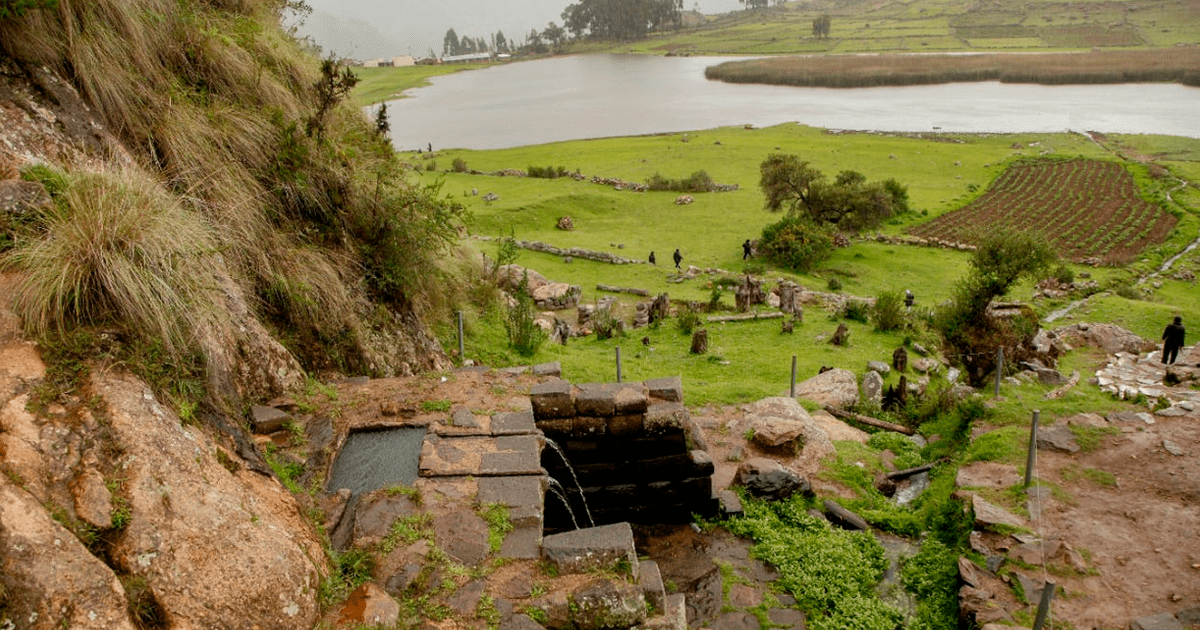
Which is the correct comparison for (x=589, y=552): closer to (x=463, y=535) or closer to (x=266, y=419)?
(x=463, y=535)

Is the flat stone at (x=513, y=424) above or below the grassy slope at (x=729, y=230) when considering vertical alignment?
above

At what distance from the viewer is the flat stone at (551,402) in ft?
28.8

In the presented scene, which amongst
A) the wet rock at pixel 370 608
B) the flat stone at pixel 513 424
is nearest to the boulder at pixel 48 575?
the wet rock at pixel 370 608

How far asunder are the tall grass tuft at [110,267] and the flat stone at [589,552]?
3480 millimetres

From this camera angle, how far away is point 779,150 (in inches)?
1940

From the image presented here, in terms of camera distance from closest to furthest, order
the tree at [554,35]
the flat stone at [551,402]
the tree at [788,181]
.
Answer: the flat stone at [551,402]
the tree at [788,181]
the tree at [554,35]

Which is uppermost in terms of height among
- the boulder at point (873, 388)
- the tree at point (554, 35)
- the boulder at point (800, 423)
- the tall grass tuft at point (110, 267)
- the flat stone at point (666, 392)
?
the tree at point (554, 35)

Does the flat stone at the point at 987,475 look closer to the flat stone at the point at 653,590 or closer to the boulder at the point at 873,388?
the boulder at the point at 873,388

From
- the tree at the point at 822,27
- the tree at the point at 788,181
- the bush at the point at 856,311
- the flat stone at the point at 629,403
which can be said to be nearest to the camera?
the flat stone at the point at 629,403

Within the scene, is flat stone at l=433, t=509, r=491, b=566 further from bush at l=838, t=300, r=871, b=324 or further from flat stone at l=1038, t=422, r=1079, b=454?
bush at l=838, t=300, r=871, b=324

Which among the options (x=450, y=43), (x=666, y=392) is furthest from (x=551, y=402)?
(x=450, y=43)

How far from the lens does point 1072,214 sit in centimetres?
3669

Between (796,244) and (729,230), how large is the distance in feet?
18.0

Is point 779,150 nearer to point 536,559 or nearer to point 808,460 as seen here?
point 808,460
